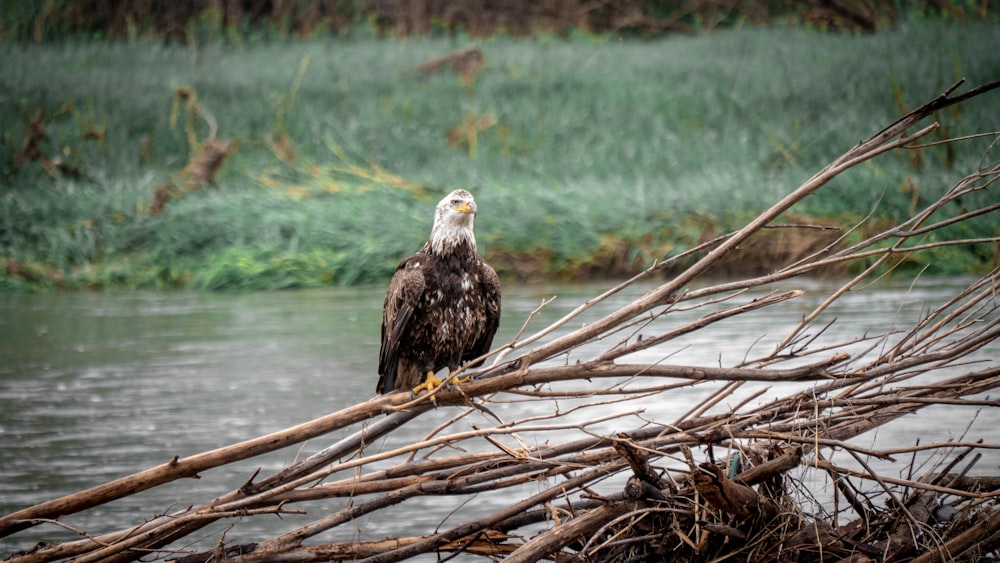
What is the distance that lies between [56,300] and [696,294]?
24.1 ft

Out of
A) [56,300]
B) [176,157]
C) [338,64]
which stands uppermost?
[338,64]

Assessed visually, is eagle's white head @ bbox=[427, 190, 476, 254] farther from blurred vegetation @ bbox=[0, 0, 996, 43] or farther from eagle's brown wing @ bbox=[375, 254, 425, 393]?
blurred vegetation @ bbox=[0, 0, 996, 43]

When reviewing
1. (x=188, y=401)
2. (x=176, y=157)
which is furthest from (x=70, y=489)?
(x=176, y=157)

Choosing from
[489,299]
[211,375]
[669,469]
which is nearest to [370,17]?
[211,375]

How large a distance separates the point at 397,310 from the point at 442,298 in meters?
0.14

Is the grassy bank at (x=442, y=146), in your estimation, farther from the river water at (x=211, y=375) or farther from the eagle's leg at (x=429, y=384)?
the eagle's leg at (x=429, y=384)

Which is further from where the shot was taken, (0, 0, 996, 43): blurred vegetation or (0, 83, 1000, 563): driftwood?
(0, 0, 996, 43): blurred vegetation

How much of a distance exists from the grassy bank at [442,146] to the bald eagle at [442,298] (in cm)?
532

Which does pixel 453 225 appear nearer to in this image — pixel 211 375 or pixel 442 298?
pixel 442 298

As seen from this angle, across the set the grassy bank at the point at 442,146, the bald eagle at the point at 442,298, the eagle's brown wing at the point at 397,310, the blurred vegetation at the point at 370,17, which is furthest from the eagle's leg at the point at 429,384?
the blurred vegetation at the point at 370,17

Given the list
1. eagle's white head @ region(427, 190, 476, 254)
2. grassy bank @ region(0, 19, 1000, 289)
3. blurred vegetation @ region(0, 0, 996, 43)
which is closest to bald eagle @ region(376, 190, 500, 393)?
eagle's white head @ region(427, 190, 476, 254)

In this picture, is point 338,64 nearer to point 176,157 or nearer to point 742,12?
point 176,157

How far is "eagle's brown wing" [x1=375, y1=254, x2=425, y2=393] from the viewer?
140 inches

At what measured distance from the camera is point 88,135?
12492mm
